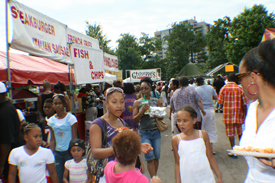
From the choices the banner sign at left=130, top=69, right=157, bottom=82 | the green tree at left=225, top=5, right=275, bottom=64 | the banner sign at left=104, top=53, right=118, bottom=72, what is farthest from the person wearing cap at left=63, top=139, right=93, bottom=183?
the green tree at left=225, top=5, right=275, bottom=64

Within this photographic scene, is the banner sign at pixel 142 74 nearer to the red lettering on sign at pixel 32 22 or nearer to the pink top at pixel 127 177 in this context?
the red lettering on sign at pixel 32 22

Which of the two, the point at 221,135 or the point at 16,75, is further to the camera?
the point at 221,135

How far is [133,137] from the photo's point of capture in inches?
69.4

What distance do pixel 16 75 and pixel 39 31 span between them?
2379 millimetres

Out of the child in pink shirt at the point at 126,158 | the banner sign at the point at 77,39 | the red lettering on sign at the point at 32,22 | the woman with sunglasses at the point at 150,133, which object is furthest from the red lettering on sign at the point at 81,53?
the child in pink shirt at the point at 126,158

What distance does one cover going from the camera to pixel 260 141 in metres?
1.46

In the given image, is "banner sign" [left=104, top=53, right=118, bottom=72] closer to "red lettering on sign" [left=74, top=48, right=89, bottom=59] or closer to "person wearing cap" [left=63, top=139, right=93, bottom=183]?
"red lettering on sign" [left=74, top=48, right=89, bottom=59]

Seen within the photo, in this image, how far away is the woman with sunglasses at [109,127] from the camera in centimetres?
206

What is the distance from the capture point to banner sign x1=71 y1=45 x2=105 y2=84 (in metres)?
5.08

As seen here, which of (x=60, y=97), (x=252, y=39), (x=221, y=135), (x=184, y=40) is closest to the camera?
(x=60, y=97)

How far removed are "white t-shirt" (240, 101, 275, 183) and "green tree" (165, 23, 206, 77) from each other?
56.0m

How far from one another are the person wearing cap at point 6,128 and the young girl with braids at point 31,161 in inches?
9.2

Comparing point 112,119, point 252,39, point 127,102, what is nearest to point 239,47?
point 252,39

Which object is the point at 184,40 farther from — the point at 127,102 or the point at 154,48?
the point at 127,102
